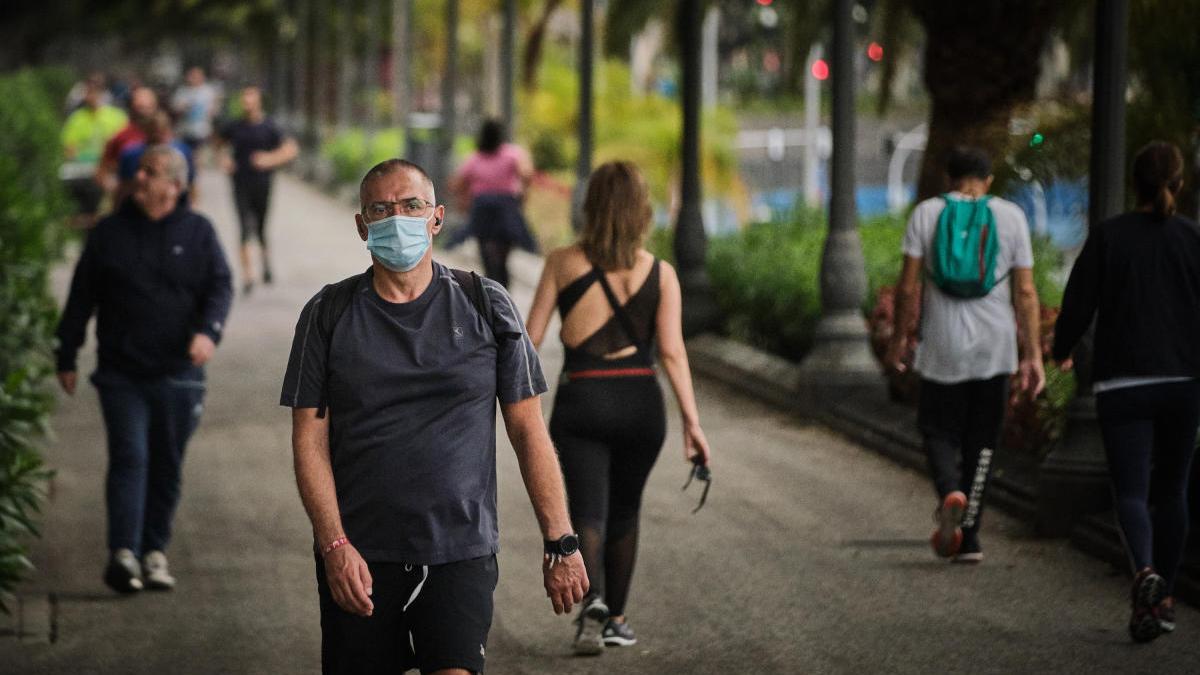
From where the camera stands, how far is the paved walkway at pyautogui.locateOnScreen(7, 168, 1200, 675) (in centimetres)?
759

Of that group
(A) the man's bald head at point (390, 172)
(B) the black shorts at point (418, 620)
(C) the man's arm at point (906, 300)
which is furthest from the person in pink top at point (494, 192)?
(B) the black shorts at point (418, 620)

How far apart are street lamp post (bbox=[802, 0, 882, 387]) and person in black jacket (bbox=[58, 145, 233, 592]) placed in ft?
18.6

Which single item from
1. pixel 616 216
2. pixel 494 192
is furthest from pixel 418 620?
pixel 494 192

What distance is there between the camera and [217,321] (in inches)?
333

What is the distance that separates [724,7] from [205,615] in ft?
49.9

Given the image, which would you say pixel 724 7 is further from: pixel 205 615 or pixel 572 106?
pixel 205 615

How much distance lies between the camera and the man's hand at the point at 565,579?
502 cm

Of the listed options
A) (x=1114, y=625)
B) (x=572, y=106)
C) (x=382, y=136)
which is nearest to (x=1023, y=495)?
(x=1114, y=625)

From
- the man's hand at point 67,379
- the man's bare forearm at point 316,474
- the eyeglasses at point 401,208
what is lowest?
the man's hand at point 67,379

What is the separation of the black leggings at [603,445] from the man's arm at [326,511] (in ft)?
7.90

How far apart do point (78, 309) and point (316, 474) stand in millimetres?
3805

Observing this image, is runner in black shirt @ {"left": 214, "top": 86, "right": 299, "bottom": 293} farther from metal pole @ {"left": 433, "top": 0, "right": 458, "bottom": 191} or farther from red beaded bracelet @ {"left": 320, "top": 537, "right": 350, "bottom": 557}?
red beaded bracelet @ {"left": 320, "top": 537, "right": 350, "bottom": 557}

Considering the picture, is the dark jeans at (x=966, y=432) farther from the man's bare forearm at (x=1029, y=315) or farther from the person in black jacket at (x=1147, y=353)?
the person in black jacket at (x=1147, y=353)

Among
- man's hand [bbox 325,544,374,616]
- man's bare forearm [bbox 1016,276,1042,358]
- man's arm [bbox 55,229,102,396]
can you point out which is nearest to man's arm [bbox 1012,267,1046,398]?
man's bare forearm [bbox 1016,276,1042,358]
